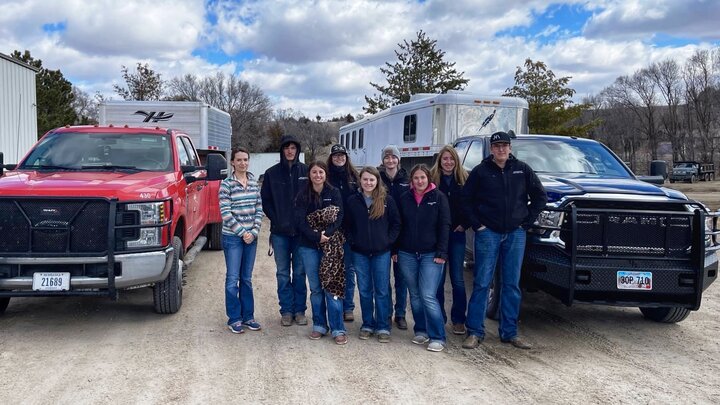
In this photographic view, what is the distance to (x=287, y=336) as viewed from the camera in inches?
224

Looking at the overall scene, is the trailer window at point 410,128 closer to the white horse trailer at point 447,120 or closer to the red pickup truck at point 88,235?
the white horse trailer at point 447,120

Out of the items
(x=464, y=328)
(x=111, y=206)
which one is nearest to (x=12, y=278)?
(x=111, y=206)

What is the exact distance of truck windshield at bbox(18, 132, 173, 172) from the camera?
663 centimetres

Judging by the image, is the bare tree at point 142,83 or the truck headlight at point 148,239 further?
the bare tree at point 142,83

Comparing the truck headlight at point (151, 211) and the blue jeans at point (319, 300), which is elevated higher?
the truck headlight at point (151, 211)

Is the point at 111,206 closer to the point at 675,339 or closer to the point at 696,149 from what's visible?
the point at 675,339

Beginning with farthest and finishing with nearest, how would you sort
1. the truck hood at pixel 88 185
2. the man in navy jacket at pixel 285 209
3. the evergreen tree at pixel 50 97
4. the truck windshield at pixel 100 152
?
the evergreen tree at pixel 50 97 → the truck windshield at pixel 100 152 → the man in navy jacket at pixel 285 209 → the truck hood at pixel 88 185

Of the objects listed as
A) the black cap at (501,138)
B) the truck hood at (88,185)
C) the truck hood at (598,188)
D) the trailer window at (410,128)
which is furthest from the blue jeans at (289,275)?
the trailer window at (410,128)

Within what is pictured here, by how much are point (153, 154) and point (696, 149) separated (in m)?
63.2

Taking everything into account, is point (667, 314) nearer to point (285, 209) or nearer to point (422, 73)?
point (285, 209)

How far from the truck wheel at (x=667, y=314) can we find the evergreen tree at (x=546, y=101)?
2403cm

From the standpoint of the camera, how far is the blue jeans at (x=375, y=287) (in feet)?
17.9

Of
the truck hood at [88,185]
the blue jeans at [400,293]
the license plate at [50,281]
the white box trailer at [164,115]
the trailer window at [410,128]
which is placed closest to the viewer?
the license plate at [50,281]

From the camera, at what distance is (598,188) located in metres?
5.73
